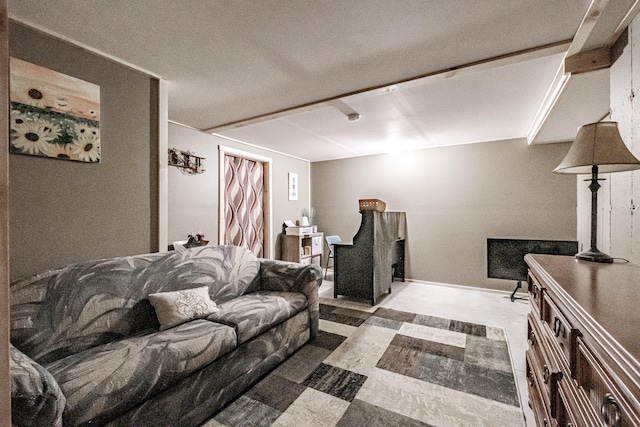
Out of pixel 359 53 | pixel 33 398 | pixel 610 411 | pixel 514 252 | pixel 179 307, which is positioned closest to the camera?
pixel 610 411

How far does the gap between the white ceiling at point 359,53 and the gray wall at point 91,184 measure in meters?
0.14

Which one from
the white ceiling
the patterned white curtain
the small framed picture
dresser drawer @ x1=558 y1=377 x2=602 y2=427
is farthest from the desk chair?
dresser drawer @ x1=558 y1=377 x2=602 y2=427

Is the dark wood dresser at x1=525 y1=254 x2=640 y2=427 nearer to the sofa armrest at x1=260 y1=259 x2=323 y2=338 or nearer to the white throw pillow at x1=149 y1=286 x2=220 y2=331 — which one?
the sofa armrest at x1=260 y1=259 x2=323 y2=338

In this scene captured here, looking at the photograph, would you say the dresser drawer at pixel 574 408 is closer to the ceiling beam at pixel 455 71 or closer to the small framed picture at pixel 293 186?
the ceiling beam at pixel 455 71

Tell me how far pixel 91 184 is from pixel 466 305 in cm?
434

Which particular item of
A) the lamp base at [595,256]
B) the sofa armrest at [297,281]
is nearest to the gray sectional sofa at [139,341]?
the sofa armrest at [297,281]

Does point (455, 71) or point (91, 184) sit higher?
point (455, 71)

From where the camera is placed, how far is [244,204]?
471 cm

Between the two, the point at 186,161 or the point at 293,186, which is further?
the point at 293,186

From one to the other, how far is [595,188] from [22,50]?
136 inches

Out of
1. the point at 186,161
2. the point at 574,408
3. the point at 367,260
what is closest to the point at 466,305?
the point at 367,260

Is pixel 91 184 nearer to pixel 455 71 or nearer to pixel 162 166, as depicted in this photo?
pixel 162 166

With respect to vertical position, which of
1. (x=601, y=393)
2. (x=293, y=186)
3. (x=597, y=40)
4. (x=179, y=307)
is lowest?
(x=179, y=307)

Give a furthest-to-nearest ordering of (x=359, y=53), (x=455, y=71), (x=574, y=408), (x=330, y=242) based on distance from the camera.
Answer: (x=330, y=242) → (x=455, y=71) → (x=359, y=53) → (x=574, y=408)
